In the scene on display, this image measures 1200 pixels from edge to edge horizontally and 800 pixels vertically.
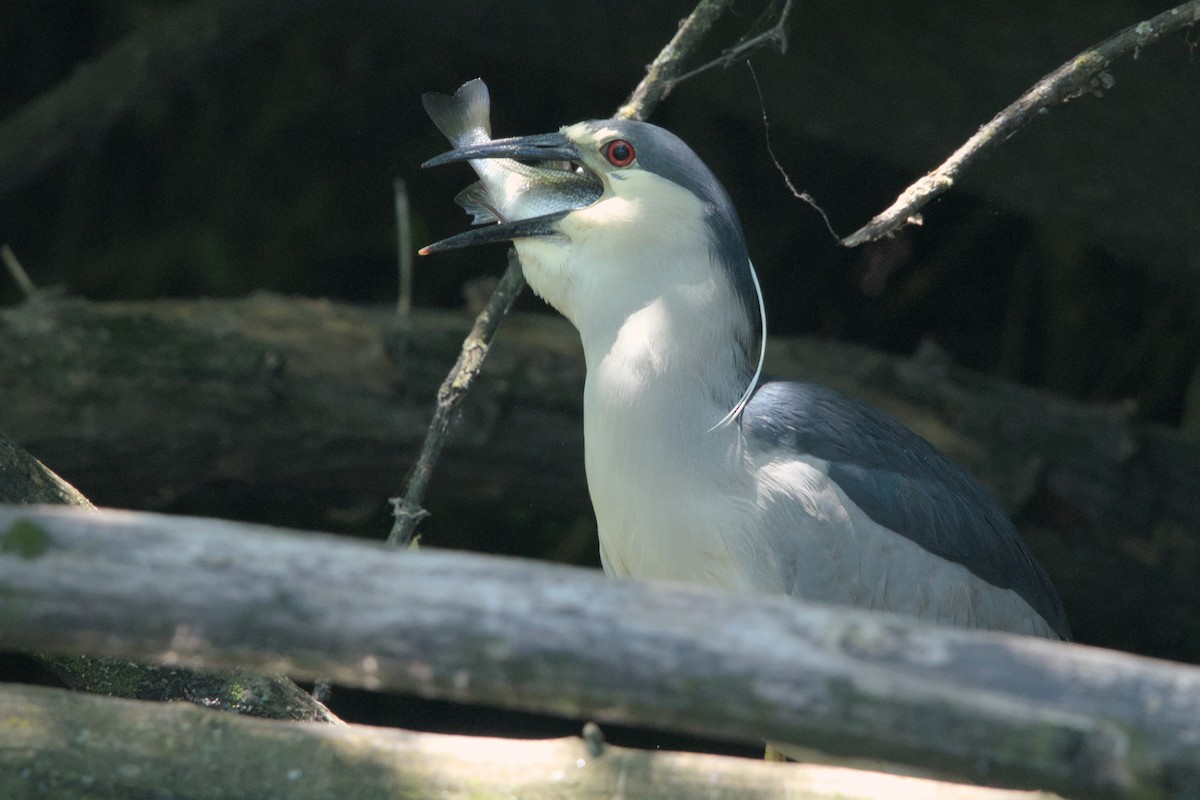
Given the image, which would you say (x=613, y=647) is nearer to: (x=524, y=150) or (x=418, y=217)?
(x=524, y=150)

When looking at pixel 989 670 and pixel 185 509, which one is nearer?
pixel 989 670

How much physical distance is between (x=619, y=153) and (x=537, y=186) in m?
0.17

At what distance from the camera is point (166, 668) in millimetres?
1907

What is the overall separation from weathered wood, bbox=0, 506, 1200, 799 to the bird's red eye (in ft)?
3.91

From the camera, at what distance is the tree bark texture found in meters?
3.01

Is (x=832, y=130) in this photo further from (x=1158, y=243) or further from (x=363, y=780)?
(x=363, y=780)

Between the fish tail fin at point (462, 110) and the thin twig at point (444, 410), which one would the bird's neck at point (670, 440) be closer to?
the thin twig at point (444, 410)

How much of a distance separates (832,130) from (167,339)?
5.71 feet

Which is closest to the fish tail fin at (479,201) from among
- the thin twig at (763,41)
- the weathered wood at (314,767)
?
the thin twig at (763,41)

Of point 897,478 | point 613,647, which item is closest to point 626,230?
point 897,478

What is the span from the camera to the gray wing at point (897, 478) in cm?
218

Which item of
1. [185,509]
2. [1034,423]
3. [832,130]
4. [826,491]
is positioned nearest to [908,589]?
[826,491]

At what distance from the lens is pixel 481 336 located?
7.95 ft

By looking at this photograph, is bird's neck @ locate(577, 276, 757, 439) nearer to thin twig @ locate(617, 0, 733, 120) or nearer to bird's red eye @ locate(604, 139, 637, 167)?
bird's red eye @ locate(604, 139, 637, 167)
